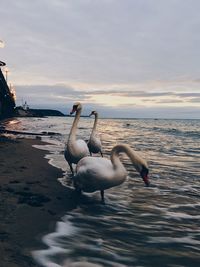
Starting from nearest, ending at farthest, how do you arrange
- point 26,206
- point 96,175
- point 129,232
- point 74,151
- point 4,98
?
point 129,232 → point 26,206 → point 96,175 → point 74,151 → point 4,98

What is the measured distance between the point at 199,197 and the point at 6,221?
5.00 m

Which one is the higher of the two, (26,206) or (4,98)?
(4,98)

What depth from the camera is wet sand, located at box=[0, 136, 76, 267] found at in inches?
170

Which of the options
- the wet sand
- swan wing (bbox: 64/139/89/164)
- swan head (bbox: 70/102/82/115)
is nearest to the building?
swan head (bbox: 70/102/82/115)

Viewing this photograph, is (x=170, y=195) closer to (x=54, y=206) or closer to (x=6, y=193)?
(x=54, y=206)

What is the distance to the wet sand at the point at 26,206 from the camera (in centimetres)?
433

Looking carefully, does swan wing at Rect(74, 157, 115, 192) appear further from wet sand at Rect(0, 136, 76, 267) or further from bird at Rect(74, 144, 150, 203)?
wet sand at Rect(0, 136, 76, 267)

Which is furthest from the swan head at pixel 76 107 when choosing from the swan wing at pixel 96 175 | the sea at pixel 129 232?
the swan wing at pixel 96 175

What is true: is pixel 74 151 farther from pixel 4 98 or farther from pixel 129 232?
pixel 4 98

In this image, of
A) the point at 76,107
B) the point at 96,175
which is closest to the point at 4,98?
the point at 76,107

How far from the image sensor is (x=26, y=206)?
6.20m

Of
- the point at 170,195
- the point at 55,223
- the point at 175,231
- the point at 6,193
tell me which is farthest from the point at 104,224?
the point at 170,195

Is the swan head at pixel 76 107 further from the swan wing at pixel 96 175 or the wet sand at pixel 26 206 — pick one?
the swan wing at pixel 96 175

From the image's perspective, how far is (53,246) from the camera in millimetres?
4711
